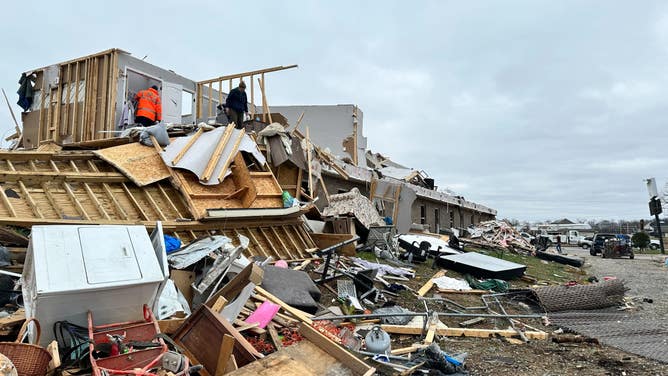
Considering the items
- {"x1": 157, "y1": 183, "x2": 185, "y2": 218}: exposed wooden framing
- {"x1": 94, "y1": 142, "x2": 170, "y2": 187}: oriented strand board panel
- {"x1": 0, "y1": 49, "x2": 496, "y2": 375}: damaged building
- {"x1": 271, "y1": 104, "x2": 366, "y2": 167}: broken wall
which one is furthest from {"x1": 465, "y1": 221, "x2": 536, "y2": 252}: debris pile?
{"x1": 94, "y1": 142, "x2": 170, "y2": 187}: oriented strand board panel

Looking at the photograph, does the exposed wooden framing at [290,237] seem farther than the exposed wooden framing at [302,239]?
No

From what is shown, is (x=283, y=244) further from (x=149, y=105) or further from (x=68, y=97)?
A: (x=68, y=97)

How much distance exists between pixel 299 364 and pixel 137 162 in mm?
7089

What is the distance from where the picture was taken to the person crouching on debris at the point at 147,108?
11344 millimetres

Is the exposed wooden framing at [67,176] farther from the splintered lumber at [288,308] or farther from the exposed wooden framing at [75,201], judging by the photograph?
the splintered lumber at [288,308]

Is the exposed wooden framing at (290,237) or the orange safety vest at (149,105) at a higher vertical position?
the orange safety vest at (149,105)

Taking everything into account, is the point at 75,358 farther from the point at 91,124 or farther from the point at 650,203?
the point at 650,203

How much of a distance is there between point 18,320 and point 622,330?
28.8 ft

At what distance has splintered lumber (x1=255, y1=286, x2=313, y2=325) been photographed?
598cm

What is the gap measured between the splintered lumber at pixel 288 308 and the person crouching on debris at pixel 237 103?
7332mm

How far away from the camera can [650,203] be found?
2994cm

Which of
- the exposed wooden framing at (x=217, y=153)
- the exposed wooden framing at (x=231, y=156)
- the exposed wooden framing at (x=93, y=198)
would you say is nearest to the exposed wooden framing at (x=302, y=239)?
the exposed wooden framing at (x=231, y=156)

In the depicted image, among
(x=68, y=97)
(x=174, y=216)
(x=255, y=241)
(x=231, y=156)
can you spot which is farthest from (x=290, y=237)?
(x=68, y=97)

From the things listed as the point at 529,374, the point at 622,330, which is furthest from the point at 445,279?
the point at 529,374
